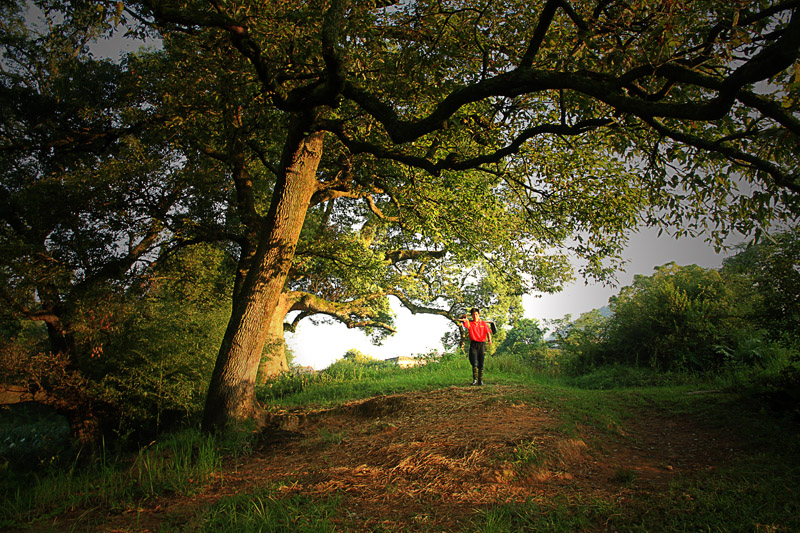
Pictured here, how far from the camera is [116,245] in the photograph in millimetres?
10219

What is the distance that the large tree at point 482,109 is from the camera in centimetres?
502

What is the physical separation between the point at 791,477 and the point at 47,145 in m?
13.9

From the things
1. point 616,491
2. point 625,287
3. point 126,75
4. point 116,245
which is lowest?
point 616,491

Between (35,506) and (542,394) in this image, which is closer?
(35,506)

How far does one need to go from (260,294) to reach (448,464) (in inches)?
177

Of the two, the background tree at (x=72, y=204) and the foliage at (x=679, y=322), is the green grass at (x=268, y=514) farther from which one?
the foliage at (x=679, y=322)

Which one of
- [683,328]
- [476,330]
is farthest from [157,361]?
[683,328]

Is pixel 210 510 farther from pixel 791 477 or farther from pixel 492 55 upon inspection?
pixel 492 55

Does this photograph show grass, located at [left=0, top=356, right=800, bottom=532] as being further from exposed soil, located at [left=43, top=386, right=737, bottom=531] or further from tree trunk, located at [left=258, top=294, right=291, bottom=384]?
tree trunk, located at [left=258, top=294, right=291, bottom=384]

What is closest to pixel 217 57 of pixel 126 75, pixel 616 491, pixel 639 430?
pixel 126 75

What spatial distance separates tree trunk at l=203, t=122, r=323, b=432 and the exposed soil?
0.95m

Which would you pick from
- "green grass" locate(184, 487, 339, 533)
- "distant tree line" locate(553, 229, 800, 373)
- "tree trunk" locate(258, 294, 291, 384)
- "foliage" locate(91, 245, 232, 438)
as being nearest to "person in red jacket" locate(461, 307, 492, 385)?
"distant tree line" locate(553, 229, 800, 373)

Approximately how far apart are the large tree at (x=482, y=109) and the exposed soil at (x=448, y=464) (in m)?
2.22

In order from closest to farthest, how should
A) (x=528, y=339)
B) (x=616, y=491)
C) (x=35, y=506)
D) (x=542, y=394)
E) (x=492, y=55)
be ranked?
Result: (x=616, y=491) → (x=35, y=506) → (x=492, y=55) → (x=542, y=394) → (x=528, y=339)
